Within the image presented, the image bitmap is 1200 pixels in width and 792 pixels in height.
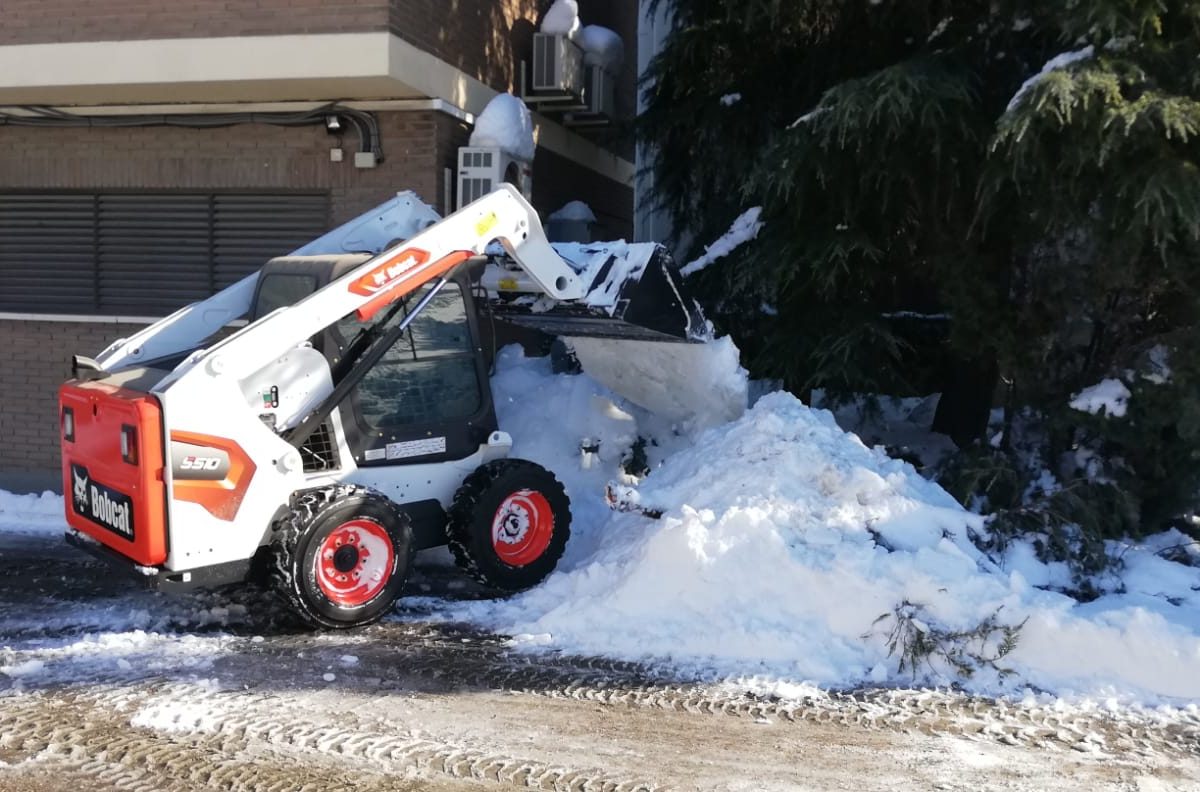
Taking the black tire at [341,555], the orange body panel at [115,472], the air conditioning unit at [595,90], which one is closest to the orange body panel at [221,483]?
the orange body panel at [115,472]

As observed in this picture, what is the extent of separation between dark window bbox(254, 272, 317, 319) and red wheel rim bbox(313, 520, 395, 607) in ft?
5.07

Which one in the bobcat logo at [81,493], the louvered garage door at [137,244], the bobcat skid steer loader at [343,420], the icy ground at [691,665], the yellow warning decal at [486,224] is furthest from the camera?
the louvered garage door at [137,244]

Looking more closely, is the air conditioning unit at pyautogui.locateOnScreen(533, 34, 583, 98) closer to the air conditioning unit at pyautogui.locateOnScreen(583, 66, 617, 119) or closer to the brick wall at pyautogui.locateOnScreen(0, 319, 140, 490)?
the air conditioning unit at pyautogui.locateOnScreen(583, 66, 617, 119)

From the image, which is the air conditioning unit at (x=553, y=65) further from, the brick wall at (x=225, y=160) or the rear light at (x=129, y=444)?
the rear light at (x=129, y=444)

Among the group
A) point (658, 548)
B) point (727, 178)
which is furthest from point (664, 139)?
point (658, 548)

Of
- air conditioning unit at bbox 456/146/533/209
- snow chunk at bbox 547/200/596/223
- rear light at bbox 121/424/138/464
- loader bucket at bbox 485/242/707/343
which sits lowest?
rear light at bbox 121/424/138/464

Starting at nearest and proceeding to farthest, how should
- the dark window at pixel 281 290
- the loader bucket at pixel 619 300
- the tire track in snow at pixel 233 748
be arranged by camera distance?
the tire track in snow at pixel 233 748 → the dark window at pixel 281 290 → the loader bucket at pixel 619 300

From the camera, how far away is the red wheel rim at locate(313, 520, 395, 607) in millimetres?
5516

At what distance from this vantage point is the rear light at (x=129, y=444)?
201 inches

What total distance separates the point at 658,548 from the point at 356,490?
172cm

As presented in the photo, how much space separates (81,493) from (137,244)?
4.69m

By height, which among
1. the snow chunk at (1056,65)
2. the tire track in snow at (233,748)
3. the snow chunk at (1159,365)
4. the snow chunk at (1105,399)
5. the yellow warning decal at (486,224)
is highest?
the snow chunk at (1056,65)

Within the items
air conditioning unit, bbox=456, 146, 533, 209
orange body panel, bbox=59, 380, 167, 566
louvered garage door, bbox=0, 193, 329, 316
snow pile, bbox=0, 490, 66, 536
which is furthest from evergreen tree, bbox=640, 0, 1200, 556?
snow pile, bbox=0, 490, 66, 536

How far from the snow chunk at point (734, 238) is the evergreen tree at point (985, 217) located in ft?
0.38
